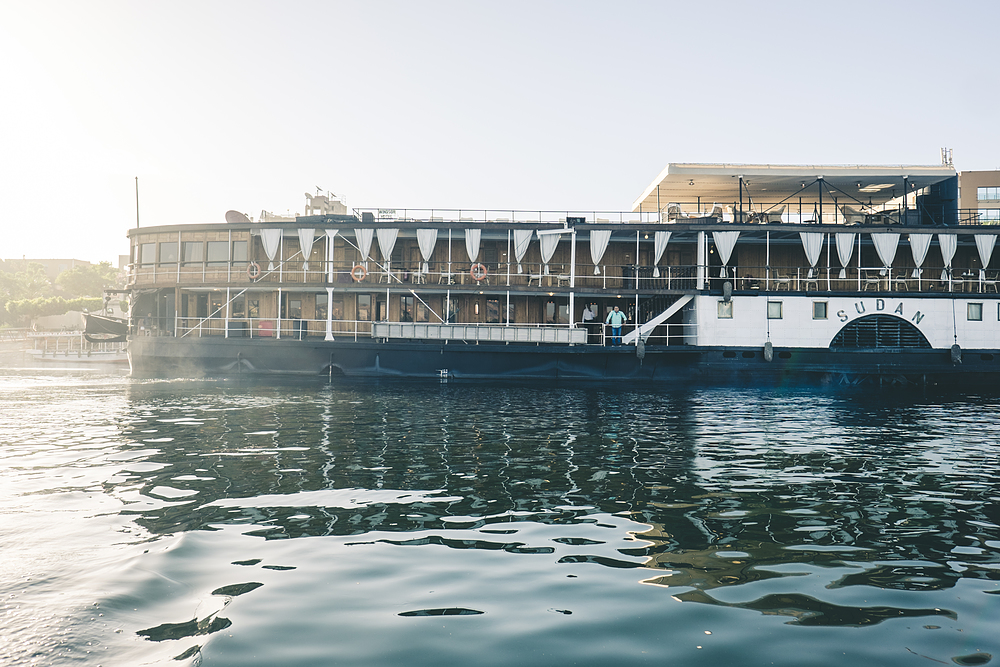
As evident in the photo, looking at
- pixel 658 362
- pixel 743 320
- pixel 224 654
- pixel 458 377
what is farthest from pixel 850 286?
pixel 224 654

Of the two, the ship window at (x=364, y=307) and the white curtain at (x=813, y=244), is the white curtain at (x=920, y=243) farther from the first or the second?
the ship window at (x=364, y=307)

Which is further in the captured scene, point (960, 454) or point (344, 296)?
point (344, 296)

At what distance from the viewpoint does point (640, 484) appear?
8656 millimetres

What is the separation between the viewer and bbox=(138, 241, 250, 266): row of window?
98.3 feet

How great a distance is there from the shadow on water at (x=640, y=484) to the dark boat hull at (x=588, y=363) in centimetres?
847

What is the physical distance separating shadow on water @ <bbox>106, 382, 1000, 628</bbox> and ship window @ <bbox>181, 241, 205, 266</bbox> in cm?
1529

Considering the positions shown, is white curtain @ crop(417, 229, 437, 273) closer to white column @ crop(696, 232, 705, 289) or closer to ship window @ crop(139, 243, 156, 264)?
white column @ crop(696, 232, 705, 289)

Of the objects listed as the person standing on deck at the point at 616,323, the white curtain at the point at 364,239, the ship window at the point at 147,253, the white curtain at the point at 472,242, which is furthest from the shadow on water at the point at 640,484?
the ship window at the point at 147,253

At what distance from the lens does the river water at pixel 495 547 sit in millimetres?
4066

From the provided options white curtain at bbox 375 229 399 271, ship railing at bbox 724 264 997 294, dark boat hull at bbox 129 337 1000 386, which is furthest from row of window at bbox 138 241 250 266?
ship railing at bbox 724 264 997 294

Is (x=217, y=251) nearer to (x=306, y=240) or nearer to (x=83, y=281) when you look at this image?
(x=306, y=240)

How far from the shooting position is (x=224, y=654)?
3836 mm

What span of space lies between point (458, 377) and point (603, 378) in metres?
5.95

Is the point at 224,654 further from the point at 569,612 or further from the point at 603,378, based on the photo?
the point at 603,378
